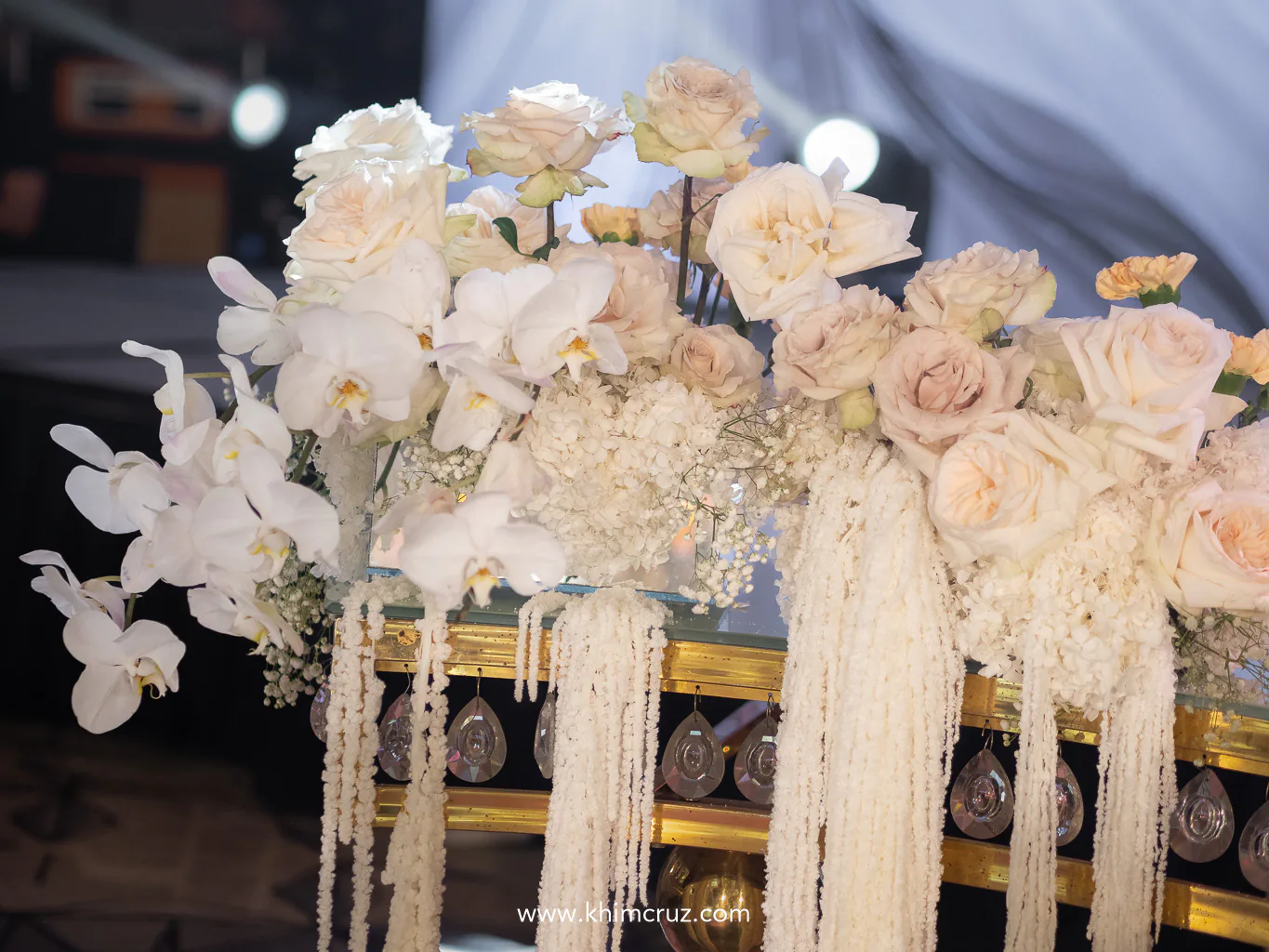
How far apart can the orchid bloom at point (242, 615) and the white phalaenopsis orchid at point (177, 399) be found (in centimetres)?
9

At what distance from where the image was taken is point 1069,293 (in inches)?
79.5

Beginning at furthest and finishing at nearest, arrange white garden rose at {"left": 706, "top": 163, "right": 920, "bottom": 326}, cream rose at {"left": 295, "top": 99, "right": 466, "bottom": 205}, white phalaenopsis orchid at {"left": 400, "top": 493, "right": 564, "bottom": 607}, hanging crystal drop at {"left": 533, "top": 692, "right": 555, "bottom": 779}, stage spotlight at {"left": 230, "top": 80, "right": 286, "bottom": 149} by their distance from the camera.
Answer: stage spotlight at {"left": 230, "top": 80, "right": 286, "bottom": 149} < hanging crystal drop at {"left": 533, "top": 692, "right": 555, "bottom": 779} < cream rose at {"left": 295, "top": 99, "right": 466, "bottom": 205} < white garden rose at {"left": 706, "top": 163, "right": 920, "bottom": 326} < white phalaenopsis orchid at {"left": 400, "top": 493, "right": 564, "bottom": 607}

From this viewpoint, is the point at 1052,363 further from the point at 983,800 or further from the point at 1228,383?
the point at 983,800

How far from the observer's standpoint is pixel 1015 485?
620 millimetres

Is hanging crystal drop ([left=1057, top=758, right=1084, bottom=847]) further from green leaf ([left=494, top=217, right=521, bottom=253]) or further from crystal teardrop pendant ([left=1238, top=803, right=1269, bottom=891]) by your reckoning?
green leaf ([left=494, top=217, right=521, bottom=253])

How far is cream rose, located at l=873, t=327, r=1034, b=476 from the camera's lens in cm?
65

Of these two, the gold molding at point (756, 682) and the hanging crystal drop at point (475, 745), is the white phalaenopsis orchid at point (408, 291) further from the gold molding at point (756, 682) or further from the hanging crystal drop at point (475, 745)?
the hanging crystal drop at point (475, 745)

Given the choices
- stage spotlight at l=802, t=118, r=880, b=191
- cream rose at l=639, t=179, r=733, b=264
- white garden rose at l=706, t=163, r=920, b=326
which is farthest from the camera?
stage spotlight at l=802, t=118, r=880, b=191

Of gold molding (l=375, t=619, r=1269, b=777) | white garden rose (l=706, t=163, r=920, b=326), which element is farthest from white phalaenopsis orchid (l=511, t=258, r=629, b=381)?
gold molding (l=375, t=619, r=1269, b=777)

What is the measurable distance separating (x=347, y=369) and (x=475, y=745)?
0.60 m

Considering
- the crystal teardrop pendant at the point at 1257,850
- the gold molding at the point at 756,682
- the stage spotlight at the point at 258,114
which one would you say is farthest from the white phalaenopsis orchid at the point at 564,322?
the stage spotlight at the point at 258,114

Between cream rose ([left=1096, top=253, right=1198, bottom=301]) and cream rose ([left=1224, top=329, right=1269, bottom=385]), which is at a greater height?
cream rose ([left=1096, top=253, right=1198, bottom=301])

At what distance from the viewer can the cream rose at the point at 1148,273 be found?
83 centimetres

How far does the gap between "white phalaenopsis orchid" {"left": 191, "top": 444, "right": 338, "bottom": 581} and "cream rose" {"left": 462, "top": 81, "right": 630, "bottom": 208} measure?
0.27 m
